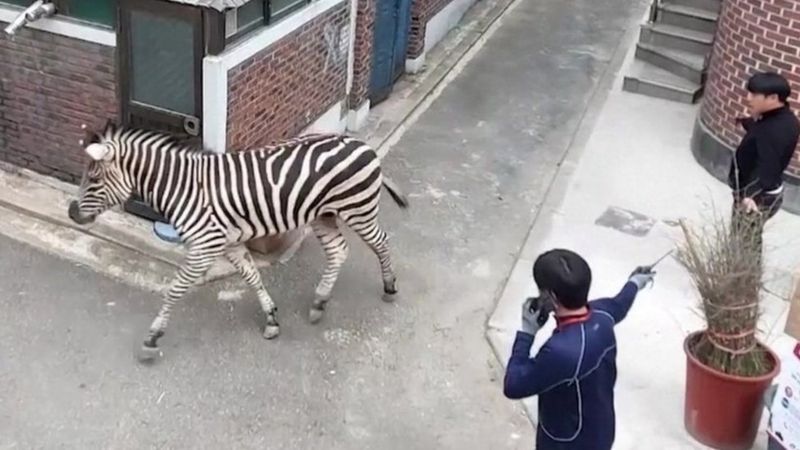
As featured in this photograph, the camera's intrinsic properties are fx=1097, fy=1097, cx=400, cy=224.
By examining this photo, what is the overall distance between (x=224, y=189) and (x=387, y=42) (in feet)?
15.5

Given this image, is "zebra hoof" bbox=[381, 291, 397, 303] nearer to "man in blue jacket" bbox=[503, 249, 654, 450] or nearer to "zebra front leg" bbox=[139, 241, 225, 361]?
"zebra front leg" bbox=[139, 241, 225, 361]

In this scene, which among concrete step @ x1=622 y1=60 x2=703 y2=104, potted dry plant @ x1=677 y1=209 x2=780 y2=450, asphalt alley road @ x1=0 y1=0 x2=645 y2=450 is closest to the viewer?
potted dry plant @ x1=677 y1=209 x2=780 y2=450

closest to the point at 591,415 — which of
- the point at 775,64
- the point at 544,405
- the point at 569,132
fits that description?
the point at 544,405

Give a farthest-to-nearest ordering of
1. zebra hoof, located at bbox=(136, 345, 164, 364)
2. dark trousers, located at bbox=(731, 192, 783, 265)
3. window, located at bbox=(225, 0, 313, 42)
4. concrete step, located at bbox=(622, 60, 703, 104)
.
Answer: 1. concrete step, located at bbox=(622, 60, 703, 104)
2. window, located at bbox=(225, 0, 313, 42)
3. zebra hoof, located at bbox=(136, 345, 164, 364)
4. dark trousers, located at bbox=(731, 192, 783, 265)

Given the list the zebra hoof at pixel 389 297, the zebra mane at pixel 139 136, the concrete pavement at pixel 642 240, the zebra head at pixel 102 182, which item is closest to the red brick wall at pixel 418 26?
the concrete pavement at pixel 642 240

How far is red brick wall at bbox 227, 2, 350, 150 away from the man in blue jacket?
3858mm

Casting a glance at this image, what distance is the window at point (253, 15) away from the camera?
7.68m

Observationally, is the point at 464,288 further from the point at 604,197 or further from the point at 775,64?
the point at 775,64

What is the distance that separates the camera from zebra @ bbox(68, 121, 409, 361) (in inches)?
270

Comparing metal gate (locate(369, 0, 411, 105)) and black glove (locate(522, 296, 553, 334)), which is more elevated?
black glove (locate(522, 296, 553, 334))

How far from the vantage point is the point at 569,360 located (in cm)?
443

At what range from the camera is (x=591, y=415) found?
15.3ft

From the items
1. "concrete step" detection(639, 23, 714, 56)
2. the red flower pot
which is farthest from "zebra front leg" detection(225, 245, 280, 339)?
"concrete step" detection(639, 23, 714, 56)

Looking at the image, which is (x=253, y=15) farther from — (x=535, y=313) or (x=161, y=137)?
(x=535, y=313)
